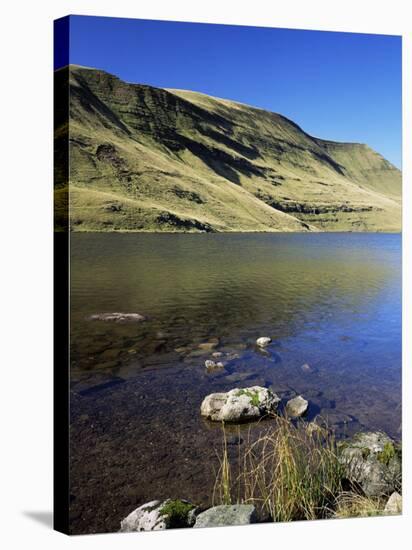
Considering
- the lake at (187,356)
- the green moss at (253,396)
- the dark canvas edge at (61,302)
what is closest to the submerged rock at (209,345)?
the lake at (187,356)

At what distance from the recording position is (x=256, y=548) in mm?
4859

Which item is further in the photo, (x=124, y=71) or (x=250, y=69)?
(x=250, y=69)

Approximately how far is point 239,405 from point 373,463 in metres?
1.41

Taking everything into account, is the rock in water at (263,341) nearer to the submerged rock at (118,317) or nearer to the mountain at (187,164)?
the submerged rock at (118,317)

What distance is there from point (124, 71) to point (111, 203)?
1.28 metres

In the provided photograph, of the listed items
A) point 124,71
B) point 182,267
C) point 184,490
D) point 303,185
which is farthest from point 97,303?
point 303,185

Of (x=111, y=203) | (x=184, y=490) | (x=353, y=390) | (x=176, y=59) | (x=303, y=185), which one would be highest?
(x=176, y=59)

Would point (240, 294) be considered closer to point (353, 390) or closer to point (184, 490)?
point (353, 390)

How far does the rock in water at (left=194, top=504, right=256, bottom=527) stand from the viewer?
5070 mm

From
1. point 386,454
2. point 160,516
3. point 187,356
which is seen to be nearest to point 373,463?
point 386,454

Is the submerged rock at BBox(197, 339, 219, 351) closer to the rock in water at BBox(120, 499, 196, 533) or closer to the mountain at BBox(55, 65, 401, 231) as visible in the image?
the mountain at BBox(55, 65, 401, 231)

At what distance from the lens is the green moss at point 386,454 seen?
5.80 metres

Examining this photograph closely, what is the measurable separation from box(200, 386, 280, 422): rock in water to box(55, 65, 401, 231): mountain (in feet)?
6.46

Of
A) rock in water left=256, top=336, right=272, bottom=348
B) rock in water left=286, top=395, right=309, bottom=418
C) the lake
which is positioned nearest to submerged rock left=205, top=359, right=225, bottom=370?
Answer: the lake
